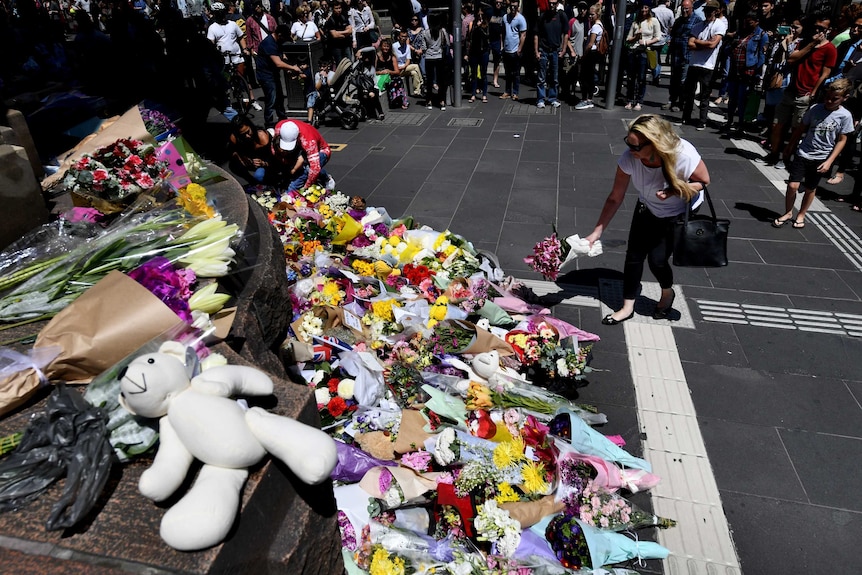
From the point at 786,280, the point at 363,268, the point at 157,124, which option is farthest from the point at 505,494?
the point at 786,280

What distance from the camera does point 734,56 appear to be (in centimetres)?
930

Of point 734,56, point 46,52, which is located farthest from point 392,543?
point 46,52

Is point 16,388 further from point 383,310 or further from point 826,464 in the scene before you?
point 826,464

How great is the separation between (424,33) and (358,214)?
25.7 feet

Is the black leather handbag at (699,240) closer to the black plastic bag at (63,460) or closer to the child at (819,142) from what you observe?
the child at (819,142)

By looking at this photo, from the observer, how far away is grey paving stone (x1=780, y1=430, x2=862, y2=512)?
317 centimetres

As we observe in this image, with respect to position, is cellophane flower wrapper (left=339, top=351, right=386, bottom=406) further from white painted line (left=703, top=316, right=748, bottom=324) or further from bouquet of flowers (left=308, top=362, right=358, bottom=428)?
white painted line (left=703, top=316, right=748, bottom=324)

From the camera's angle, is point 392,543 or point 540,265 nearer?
point 392,543

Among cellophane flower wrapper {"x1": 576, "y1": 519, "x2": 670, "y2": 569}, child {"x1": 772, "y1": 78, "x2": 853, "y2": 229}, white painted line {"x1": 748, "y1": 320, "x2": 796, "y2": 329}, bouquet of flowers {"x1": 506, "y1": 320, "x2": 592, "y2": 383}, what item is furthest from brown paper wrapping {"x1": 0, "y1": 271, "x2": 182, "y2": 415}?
child {"x1": 772, "y1": 78, "x2": 853, "y2": 229}

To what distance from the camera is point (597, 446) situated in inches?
128

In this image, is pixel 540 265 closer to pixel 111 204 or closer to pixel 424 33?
pixel 111 204

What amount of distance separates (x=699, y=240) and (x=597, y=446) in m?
1.94

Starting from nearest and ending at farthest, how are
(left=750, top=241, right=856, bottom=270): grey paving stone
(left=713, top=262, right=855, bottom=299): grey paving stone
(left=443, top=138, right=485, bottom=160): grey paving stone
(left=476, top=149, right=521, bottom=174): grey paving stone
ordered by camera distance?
(left=713, top=262, right=855, bottom=299): grey paving stone < (left=750, top=241, right=856, bottom=270): grey paving stone < (left=476, top=149, right=521, bottom=174): grey paving stone < (left=443, top=138, right=485, bottom=160): grey paving stone

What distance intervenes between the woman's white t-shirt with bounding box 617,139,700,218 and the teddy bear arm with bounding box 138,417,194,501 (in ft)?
12.0
